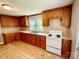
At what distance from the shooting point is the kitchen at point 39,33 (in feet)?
8.66

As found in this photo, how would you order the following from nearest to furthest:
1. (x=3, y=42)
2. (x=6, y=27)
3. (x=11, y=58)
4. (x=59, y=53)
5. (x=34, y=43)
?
(x=11, y=58)
(x=59, y=53)
(x=34, y=43)
(x=3, y=42)
(x=6, y=27)

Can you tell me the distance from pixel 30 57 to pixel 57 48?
1.31 m

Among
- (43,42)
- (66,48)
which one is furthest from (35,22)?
(66,48)

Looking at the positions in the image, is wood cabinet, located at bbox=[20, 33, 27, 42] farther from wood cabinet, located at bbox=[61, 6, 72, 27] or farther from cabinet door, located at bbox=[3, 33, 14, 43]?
wood cabinet, located at bbox=[61, 6, 72, 27]

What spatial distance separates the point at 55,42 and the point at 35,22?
8.61ft

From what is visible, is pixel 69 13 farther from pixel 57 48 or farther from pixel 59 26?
pixel 57 48

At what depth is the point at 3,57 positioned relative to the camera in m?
2.64

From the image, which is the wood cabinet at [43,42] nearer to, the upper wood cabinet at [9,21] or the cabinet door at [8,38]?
the cabinet door at [8,38]

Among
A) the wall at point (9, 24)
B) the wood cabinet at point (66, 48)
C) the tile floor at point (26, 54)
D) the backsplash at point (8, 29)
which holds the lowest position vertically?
the tile floor at point (26, 54)

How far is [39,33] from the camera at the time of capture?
4.09 meters

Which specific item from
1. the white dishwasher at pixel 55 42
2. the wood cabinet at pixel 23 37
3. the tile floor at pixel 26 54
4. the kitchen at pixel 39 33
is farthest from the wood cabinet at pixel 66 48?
the wood cabinet at pixel 23 37

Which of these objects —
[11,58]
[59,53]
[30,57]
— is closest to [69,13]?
[59,53]

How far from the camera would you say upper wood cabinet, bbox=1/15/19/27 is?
4.75 metres

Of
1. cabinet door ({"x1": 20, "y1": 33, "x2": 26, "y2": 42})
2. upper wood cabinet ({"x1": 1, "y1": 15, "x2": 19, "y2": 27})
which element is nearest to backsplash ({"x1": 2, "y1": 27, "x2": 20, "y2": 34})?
upper wood cabinet ({"x1": 1, "y1": 15, "x2": 19, "y2": 27})
